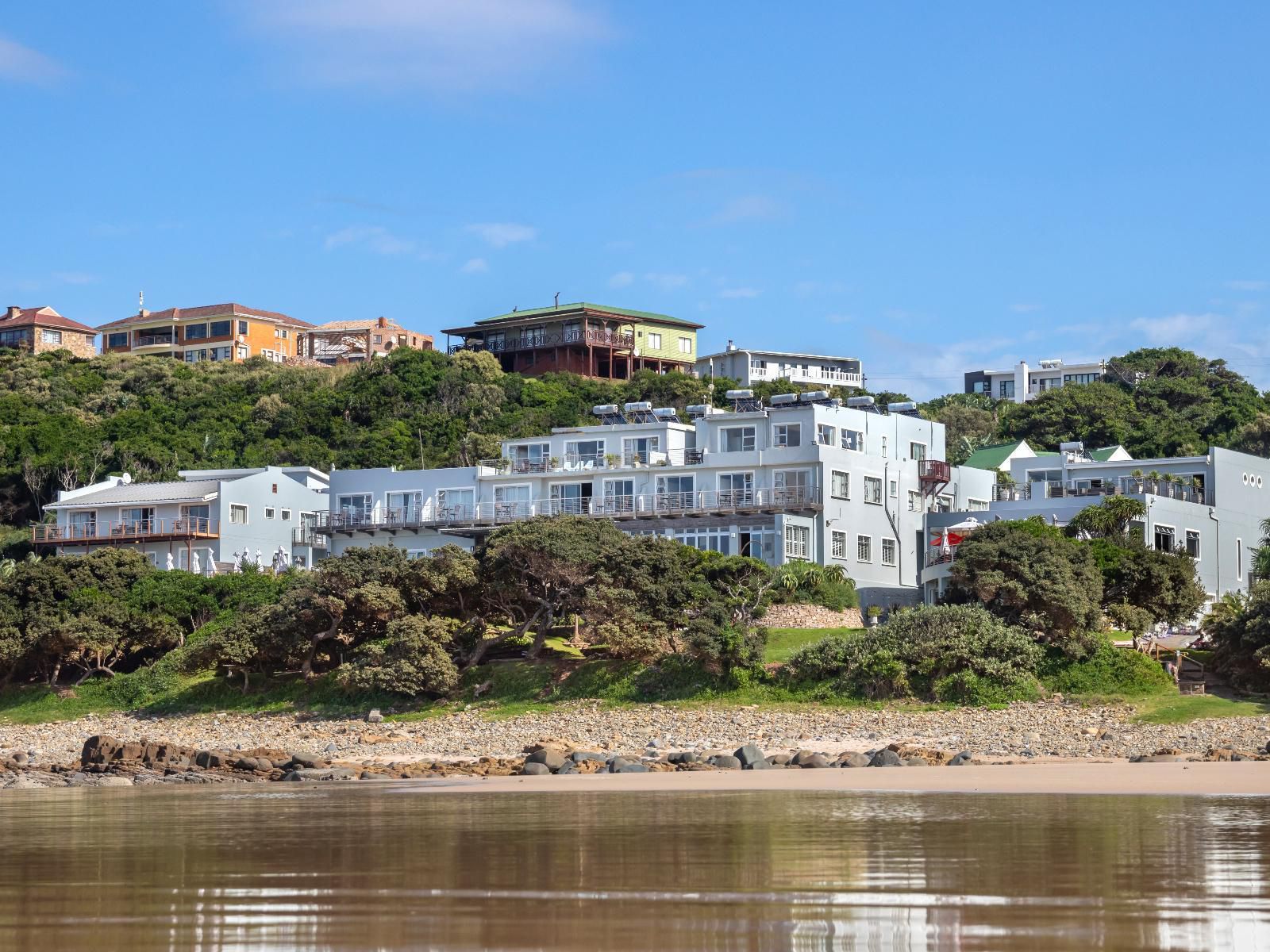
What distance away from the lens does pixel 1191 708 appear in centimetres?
3928

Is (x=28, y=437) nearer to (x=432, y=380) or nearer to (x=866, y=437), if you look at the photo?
(x=432, y=380)

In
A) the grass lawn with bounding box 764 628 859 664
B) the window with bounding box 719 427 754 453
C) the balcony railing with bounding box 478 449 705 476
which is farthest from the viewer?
the balcony railing with bounding box 478 449 705 476

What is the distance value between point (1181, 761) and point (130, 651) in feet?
118

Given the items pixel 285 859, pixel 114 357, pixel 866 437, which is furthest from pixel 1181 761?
pixel 114 357

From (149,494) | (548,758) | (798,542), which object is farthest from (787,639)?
(149,494)

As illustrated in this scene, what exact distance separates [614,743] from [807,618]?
48.2 feet

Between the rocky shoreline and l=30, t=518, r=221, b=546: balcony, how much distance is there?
2399 cm

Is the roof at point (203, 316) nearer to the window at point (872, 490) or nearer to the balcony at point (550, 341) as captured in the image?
the balcony at point (550, 341)

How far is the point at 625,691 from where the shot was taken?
46188 millimetres

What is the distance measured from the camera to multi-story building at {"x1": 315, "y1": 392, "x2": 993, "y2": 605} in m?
63.3

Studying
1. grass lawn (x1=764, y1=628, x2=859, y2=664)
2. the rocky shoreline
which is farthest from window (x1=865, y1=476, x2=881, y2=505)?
the rocky shoreline

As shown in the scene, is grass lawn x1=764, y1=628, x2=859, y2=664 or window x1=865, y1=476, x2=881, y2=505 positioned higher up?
window x1=865, y1=476, x2=881, y2=505

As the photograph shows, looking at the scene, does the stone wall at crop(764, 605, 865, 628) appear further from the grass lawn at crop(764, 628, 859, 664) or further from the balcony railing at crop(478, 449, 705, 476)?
the balcony railing at crop(478, 449, 705, 476)

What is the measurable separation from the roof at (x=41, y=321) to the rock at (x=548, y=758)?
349 feet
